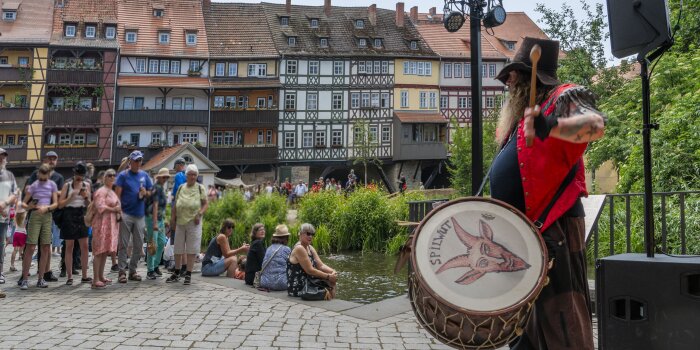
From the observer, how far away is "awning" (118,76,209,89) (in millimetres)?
39469

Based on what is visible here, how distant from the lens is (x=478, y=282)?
102 inches

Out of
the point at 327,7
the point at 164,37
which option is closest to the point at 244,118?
the point at 164,37

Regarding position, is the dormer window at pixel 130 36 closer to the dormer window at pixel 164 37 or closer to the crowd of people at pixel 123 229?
the dormer window at pixel 164 37

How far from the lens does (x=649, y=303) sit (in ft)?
10.2

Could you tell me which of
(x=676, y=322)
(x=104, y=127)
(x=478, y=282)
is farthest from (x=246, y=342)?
(x=104, y=127)

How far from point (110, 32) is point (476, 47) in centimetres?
3906

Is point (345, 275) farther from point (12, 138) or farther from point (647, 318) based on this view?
point (12, 138)

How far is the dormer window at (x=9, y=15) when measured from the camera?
39.3 m

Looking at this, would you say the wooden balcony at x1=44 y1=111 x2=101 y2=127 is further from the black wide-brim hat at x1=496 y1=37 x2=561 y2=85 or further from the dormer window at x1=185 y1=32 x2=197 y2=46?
the black wide-brim hat at x1=496 y1=37 x2=561 y2=85

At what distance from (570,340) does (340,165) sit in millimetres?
40813

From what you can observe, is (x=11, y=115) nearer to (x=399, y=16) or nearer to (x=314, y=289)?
(x=399, y=16)

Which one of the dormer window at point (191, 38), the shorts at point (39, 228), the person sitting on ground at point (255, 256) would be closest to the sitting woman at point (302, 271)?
the person sitting on ground at point (255, 256)

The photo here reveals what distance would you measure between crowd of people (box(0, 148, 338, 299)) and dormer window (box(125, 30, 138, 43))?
34.1m

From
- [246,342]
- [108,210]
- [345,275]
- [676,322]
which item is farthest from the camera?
[345,275]
